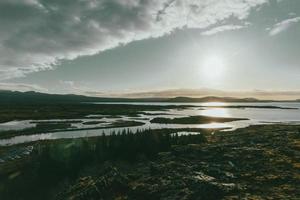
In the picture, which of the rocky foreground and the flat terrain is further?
the flat terrain

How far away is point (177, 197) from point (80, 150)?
3650 cm

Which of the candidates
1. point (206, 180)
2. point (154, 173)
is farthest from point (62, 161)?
point (206, 180)

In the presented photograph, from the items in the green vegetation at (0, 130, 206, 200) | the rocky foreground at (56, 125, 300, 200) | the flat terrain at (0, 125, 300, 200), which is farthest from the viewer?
the green vegetation at (0, 130, 206, 200)

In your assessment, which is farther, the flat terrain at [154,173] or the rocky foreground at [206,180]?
the flat terrain at [154,173]

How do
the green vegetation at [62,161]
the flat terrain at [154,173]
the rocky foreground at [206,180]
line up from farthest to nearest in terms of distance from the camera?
the green vegetation at [62,161]
the flat terrain at [154,173]
the rocky foreground at [206,180]

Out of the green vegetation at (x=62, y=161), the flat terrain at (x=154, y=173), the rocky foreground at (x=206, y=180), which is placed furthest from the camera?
the green vegetation at (x=62, y=161)

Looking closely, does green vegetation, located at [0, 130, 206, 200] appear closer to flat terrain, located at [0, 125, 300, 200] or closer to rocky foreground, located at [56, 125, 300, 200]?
flat terrain, located at [0, 125, 300, 200]

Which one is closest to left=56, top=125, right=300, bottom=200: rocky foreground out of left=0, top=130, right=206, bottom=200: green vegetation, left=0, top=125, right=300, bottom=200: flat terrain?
left=0, top=125, right=300, bottom=200: flat terrain

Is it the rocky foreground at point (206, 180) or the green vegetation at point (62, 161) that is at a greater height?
the rocky foreground at point (206, 180)

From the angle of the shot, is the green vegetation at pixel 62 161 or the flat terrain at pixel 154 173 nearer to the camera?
the flat terrain at pixel 154 173

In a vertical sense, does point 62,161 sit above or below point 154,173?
below

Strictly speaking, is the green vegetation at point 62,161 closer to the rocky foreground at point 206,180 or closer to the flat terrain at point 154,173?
the flat terrain at point 154,173

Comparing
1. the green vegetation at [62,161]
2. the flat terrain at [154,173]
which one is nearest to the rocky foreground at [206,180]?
the flat terrain at [154,173]

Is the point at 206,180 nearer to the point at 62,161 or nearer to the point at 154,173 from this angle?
the point at 154,173
